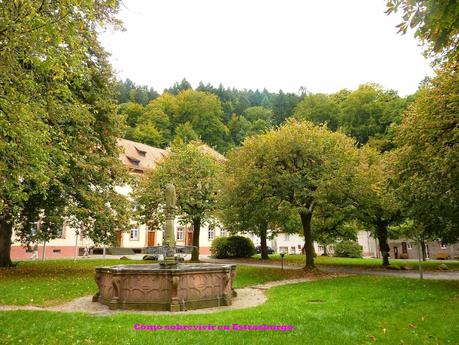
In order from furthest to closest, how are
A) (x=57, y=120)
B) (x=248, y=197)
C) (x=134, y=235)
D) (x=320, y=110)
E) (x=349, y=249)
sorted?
(x=320, y=110) → (x=134, y=235) → (x=349, y=249) → (x=248, y=197) → (x=57, y=120)

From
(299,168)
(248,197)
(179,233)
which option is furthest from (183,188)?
(179,233)

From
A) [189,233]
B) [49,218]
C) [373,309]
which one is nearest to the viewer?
[373,309]

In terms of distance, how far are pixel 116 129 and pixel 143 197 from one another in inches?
358

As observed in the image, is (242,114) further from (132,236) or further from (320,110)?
(132,236)

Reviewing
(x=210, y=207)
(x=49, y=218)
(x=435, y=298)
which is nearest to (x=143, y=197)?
(x=210, y=207)

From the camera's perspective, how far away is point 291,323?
28.8 feet

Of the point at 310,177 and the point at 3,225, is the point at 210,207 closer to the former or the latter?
the point at 310,177

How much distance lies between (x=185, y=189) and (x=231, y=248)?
877cm

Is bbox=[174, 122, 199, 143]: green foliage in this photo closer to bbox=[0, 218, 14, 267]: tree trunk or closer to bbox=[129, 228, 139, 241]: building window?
bbox=[129, 228, 139, 241]: building window

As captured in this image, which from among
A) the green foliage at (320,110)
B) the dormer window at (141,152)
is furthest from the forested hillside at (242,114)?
the dormer window at (141,152)

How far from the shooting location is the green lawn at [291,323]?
7.70 m

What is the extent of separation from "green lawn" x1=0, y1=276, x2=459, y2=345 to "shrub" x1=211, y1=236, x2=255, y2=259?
73.4 ft

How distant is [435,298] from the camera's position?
12.6m

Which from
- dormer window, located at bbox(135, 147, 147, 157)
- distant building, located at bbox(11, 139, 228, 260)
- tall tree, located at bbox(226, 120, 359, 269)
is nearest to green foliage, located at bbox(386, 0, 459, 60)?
tall tree, located at bbox(226, 120, 359, 269)
